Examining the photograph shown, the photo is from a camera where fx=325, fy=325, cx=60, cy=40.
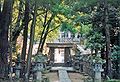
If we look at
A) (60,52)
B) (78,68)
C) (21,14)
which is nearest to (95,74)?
(21,14)

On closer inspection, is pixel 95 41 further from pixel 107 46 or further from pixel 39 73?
pixel 39 73

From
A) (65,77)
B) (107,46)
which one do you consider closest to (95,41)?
(107,46)

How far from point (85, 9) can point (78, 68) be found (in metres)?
8.22

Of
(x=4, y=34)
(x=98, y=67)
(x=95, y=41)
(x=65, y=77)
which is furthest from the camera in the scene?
(x=65, y=77)

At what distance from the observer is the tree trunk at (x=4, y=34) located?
13727 mm

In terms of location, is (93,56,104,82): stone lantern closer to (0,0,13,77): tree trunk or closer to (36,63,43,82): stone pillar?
(36,63,43,82): stone pillar

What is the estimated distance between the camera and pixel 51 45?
29.6m

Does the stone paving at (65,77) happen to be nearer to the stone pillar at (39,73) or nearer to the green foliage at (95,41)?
the stone pillar at (39,73)

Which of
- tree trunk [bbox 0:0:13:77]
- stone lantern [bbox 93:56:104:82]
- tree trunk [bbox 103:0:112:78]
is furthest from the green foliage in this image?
tree trunk [bbox 0:0:13:77]

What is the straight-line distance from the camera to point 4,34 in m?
14.1

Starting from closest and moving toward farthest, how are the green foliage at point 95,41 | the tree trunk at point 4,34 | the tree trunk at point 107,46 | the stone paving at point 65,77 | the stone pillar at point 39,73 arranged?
1. the tree trunk at point 4,34
2. the tree trunk at point 107,46
3. the stone pillar at point 39,73
4. the green foliage at point 95,41
5. the stone paving at point 65,77

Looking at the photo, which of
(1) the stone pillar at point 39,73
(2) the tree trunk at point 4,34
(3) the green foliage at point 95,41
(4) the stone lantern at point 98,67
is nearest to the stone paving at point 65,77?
(1) the stone pillar at point 39,73

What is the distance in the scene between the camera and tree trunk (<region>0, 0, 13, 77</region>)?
13.7 meters

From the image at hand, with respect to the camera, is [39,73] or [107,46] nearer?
[107,46]
